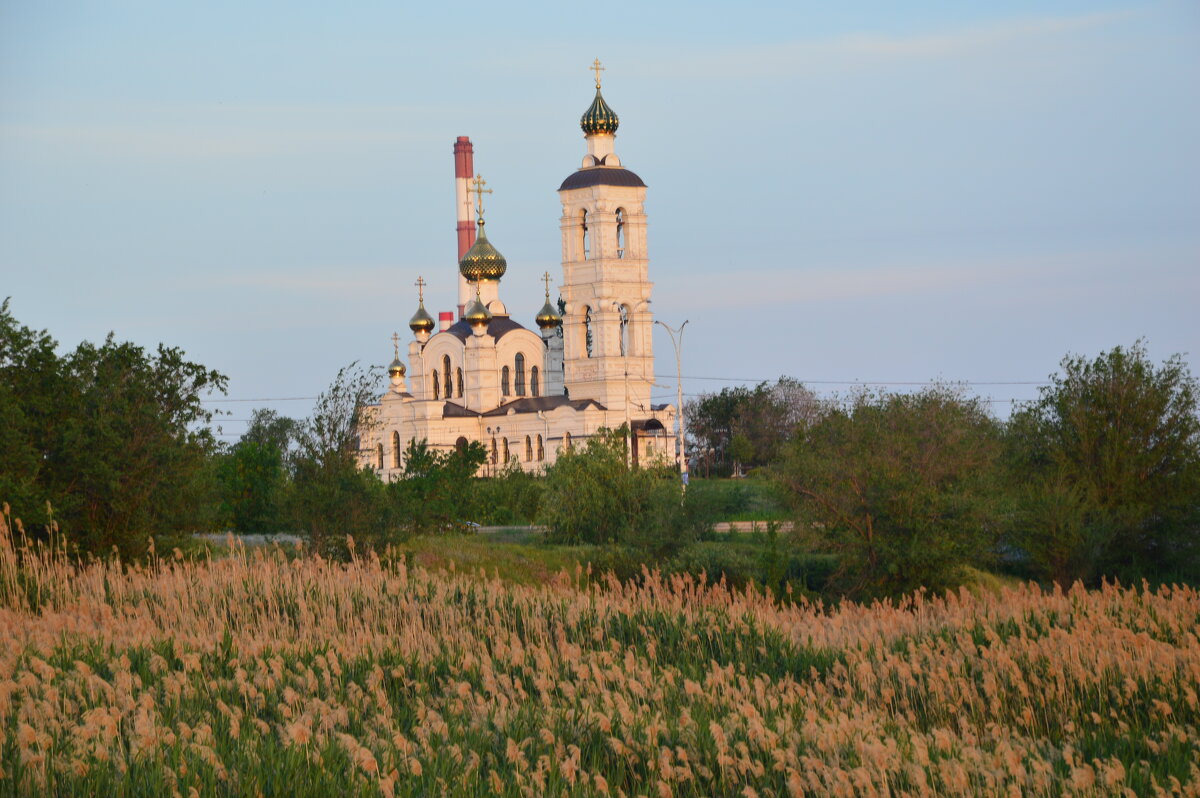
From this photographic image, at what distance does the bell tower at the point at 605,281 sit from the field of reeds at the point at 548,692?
57828 mm

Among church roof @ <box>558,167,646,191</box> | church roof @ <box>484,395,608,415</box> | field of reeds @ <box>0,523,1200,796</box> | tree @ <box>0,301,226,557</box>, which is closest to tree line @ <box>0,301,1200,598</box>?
tree @ <box>0,301,226,557</box>

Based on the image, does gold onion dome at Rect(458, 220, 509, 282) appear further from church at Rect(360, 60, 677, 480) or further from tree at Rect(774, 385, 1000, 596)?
tree at Rect(774, 385, 1000, 596)

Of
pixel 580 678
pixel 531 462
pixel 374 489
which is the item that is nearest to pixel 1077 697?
pixel 580 678

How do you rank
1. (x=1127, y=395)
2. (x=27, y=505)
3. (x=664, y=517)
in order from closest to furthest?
(x=27, y=505) < (x=664, y=517) < (x=1127, y=395)

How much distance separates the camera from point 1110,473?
3962 centimetres

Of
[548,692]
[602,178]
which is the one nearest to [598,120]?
[602,178]

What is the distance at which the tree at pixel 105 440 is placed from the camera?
21.7 metres

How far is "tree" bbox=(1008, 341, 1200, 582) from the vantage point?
3638 centimetres

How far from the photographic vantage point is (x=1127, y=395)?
40344 mm

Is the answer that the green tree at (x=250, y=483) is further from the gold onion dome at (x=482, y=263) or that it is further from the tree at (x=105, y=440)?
the gold onion dome at (x=482, y=263)

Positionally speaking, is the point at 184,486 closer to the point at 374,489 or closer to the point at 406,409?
the point at 374,489

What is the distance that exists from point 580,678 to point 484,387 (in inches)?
2796

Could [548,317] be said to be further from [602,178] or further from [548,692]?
[548,692]

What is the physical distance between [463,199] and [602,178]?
2464cm
